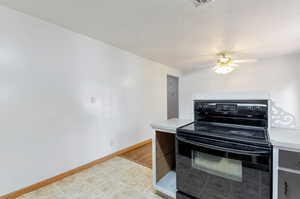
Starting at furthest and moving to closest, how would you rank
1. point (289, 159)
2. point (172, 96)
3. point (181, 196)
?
1. point (172, 96)
2. point (181, 196)
3. point (289, 159)

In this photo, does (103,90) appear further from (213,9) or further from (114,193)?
(213,9)

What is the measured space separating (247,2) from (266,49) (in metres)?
2.52

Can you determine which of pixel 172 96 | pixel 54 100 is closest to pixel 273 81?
pixel 172 96

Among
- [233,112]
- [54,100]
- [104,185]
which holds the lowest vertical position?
[104,185]

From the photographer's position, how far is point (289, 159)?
1013mm

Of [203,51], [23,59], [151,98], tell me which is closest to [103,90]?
[23,59]

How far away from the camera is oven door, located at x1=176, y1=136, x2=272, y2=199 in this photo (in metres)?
1.05

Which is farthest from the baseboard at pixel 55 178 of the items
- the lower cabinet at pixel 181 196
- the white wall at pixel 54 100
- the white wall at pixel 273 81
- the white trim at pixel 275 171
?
the white wall at pixel 273 81

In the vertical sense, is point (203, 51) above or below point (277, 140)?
above

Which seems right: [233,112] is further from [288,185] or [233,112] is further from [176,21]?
[176,21]

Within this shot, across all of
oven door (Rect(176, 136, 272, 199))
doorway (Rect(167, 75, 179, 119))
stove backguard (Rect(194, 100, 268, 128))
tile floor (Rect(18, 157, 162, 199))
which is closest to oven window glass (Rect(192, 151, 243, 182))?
oven door (Rect(176, 136, 272, 199))

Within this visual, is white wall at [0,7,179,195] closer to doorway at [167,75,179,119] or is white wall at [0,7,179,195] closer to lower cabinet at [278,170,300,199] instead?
doorway at [167,75,179,119]

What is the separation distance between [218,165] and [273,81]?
4.71m

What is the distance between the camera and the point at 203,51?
141 inches
